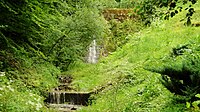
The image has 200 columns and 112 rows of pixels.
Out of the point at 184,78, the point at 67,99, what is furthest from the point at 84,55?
the point at 184,78

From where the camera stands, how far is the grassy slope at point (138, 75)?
23.9 feet

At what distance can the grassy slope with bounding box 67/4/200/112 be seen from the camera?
287 inches

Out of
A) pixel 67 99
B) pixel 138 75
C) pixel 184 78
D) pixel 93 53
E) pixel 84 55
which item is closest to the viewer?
pixel 184 78

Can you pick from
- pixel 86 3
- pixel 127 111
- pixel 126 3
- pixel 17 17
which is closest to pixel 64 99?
pixel 17 17

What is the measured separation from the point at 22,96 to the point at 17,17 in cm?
207

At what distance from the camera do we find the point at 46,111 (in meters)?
8.52

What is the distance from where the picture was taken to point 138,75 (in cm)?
947

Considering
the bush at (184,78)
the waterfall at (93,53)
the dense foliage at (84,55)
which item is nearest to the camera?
the bush at (184,78)

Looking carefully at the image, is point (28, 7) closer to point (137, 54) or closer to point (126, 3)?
point (137, 54)

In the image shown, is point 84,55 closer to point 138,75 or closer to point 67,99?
point 67,99

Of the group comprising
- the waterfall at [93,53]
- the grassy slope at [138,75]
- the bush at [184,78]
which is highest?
the bush at [184,78]

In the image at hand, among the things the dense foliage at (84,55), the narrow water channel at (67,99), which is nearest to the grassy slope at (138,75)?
the dense foliage at (84,55)

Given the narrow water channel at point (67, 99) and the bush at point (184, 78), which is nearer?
the bush at point (184, 78)

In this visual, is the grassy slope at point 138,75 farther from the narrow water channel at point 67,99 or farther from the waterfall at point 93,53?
the waterfall at point 93,53
